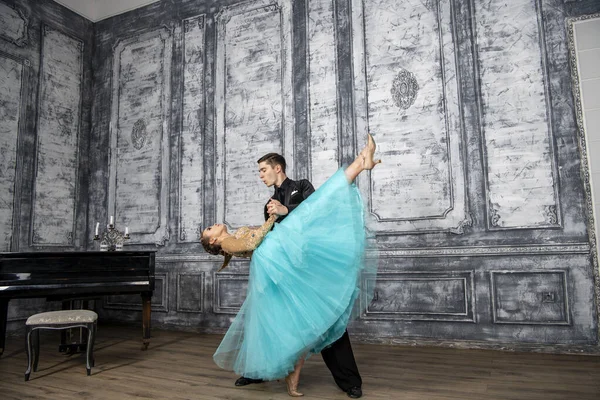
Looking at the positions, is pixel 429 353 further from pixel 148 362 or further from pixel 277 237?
pixel 148 362

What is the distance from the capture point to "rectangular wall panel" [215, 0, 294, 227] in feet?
17.2

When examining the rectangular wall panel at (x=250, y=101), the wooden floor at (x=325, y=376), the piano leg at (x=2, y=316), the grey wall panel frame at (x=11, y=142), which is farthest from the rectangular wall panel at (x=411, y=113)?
the grey wall panel frame at (x=11, y=142)

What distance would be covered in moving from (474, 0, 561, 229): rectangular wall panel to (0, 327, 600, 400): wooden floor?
1.28m

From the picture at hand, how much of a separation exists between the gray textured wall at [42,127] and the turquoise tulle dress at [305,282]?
4234 mm

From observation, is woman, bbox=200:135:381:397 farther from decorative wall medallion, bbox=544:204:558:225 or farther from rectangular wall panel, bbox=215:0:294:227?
rectangular wall panel, bbox=215:0:294:227

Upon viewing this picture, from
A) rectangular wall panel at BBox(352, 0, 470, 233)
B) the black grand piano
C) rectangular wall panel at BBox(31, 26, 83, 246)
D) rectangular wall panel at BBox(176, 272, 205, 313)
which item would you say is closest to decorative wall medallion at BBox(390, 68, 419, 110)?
rectangular wall panel at BBox(352, 0, 470, 233)

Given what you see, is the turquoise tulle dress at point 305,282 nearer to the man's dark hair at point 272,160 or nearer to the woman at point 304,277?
the woman at point 304,277

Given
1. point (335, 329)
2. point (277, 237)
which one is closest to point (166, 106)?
point (277, 237)

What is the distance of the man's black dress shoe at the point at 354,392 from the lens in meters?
2.60

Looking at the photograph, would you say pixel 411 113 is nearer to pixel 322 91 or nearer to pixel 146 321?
pixel 322 91

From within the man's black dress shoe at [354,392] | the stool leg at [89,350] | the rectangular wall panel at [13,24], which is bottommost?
the man's black dress shoe at [354,392]

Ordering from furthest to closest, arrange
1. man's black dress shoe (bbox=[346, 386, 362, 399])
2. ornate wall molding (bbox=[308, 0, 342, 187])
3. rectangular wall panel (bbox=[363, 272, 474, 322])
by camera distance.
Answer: ornate wall molding (bbox=[308, 0, 342, 187]), rectangular wall panel (bbox=[363, 272, 474, 322]), man's black dress shoe (bbox=[346, 386, 362, 399])

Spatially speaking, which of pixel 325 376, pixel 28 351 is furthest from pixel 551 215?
pixel 28 351

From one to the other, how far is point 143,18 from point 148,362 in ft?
15.8
